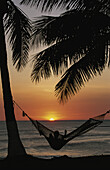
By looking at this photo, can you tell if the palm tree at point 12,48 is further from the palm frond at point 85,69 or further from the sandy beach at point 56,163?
the palm frond at point 85,69

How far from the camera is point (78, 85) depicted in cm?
551

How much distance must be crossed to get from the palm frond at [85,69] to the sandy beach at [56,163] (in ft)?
4.23

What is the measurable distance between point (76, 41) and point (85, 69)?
550mm

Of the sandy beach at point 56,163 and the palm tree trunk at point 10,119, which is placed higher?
the palm tree trunk at point 10,119

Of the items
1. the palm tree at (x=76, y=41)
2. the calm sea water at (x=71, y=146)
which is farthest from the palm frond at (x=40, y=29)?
the calm sea water at (x=71, y=146)

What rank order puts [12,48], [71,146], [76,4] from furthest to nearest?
1. [71,146]
2. [12,48]
3. [76,4]

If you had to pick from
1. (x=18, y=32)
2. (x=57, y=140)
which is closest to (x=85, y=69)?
(x=57, y=140)

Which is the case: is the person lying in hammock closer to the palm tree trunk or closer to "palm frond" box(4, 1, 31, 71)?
the palm tree trunk

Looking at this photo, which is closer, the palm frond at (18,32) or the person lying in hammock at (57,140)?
the person lying in hammock at (57,140)

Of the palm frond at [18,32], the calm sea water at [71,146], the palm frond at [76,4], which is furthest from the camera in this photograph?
the calm sea water at [71,146]

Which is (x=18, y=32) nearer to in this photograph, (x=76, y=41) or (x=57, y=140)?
(x=76, y=41)

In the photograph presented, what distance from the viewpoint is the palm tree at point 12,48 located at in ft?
20.2

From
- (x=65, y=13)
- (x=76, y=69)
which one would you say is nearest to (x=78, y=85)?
(x=76, y=69)

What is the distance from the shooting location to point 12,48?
6.94 meters
